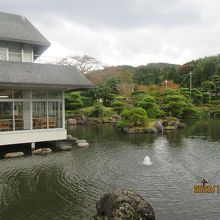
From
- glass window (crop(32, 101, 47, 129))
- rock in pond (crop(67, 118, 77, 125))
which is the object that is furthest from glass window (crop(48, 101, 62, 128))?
rock in pond (crop(67, 118, 77, 125))

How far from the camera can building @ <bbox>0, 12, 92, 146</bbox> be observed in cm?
1157

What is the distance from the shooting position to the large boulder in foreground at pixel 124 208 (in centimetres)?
463

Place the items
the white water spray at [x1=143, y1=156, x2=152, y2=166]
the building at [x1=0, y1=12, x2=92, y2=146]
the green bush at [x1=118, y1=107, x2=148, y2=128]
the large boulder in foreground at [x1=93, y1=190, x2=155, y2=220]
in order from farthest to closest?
1. the green bush at [x1=118, y1=107, x2=148, y2=128]
2. the building at [x1=0, y1=12, x2=92, y2=146]
3. the white water spray at [x1=143, y1=156, x2=152, y2=166]
4. the large boulder in foreground at [x1=93, y1=190, x2=155, y2=220]

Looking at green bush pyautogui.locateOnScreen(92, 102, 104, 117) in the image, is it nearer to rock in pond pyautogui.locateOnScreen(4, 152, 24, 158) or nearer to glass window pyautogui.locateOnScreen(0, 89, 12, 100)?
glass window pyautogui.locateOnScreen(0, 89, 12, 100)

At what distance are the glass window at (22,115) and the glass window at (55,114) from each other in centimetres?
109

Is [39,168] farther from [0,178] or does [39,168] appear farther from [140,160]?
[140,160]

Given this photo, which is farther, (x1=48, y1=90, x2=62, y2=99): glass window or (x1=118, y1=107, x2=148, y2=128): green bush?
(x1=118, y1=107, x2=148, y2=128): green bush

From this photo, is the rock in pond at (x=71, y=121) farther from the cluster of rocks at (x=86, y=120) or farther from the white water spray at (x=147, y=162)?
the white water spray at (x=147, y=162)

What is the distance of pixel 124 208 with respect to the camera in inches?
184

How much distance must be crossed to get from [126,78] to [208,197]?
3734 cm

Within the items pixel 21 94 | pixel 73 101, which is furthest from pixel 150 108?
pixel 21 94

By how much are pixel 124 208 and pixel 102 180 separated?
10.9 feet

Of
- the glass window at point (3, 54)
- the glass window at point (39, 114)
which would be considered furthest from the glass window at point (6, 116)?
the glass window at point (3, 54)
